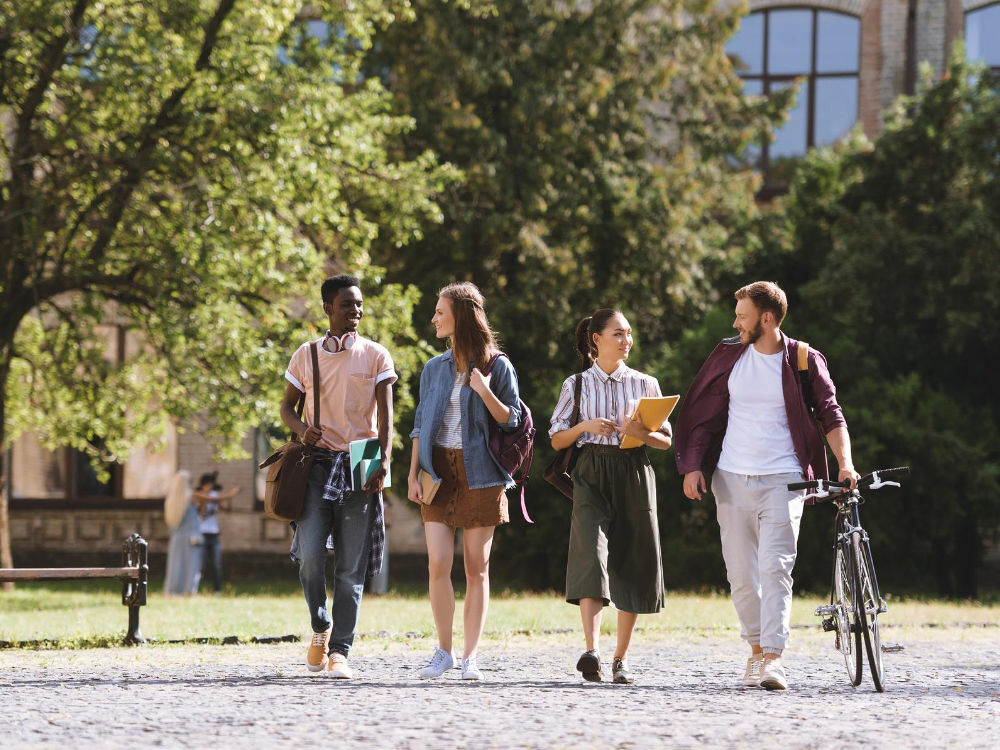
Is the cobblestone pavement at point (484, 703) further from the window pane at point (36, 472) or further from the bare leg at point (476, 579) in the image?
the window pane at point (36, 472)

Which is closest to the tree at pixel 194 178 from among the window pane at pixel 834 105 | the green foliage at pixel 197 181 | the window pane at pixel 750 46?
the green foliage at pixel 197 181

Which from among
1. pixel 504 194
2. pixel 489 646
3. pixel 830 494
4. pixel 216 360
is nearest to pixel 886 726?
pixel 830 494

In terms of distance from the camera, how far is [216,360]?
16.8 m

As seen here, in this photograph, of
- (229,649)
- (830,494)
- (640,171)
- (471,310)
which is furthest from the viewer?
(640,171)

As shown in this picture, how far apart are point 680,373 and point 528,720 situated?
45.4ft

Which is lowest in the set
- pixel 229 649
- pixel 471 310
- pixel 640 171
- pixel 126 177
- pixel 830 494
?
pixel 229 649

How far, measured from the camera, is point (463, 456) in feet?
25.3

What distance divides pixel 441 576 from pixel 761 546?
165cm

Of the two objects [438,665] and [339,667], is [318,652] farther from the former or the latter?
[438,665]

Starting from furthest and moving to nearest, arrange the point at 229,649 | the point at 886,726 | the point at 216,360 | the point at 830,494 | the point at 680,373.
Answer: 1. the point at 680,373
2. the point at 216,360
3. the point at 229,649
4. the point at 830,494
5. the point at 886,726

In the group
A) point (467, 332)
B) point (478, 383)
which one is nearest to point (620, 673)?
point (478, 383)

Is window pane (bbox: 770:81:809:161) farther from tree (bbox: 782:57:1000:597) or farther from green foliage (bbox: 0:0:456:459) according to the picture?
green foliage (bbox: 0:0:456:459)

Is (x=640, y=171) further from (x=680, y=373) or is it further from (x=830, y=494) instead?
(x=830, y=494)

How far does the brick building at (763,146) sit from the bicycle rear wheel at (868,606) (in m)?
19.4
